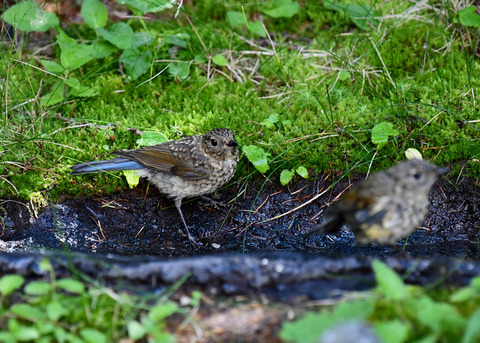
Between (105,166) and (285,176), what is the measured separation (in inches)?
69.6

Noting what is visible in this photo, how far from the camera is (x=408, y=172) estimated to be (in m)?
4.16

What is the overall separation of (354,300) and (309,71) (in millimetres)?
4044

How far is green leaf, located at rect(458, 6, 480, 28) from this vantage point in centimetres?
601

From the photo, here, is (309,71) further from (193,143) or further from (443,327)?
(443,327)

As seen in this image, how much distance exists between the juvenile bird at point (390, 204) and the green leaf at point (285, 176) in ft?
3.66

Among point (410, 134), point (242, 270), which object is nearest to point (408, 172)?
point (410, 134)

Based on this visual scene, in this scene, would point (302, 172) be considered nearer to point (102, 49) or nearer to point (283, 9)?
point (283, 9)

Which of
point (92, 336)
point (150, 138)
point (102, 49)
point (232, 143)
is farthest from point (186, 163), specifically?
point (92, 336)

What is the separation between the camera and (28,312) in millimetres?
2859

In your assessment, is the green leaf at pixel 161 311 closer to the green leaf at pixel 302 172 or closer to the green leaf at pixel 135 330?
the green leaf at pixel 135 330

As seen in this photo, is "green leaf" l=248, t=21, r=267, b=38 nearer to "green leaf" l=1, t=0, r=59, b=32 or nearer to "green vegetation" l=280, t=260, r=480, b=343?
"green leaf" l=1, t=0, r=59, b=32

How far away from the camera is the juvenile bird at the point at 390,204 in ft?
13.3

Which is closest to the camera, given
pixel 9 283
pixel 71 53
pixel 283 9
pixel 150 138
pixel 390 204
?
pixel 9 283

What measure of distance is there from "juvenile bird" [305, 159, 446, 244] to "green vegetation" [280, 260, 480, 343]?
1136 millimetres
